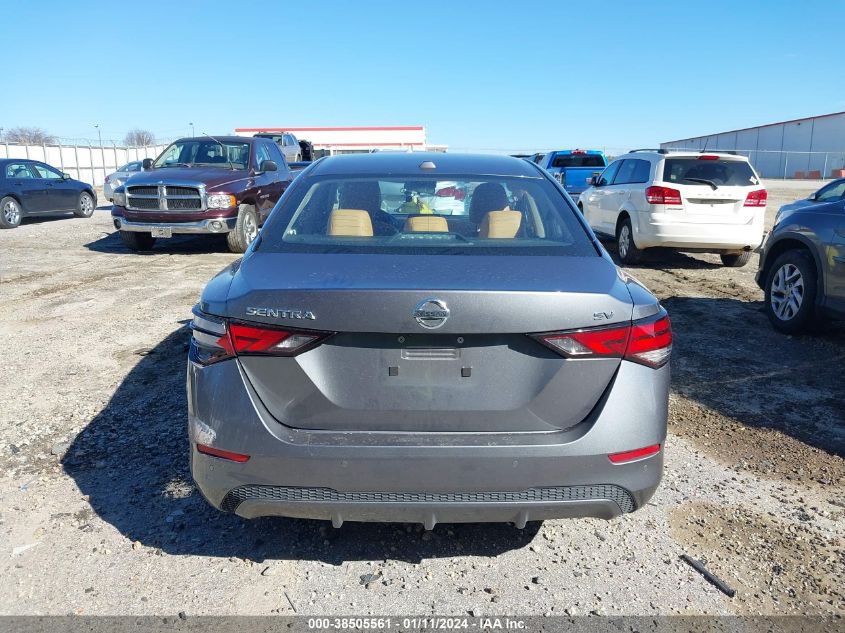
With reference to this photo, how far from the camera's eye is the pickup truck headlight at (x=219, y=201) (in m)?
11.2

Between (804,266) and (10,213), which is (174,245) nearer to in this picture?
(10,213)

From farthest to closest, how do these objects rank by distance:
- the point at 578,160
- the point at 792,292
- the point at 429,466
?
the point at 578,160
the point at 792,292
the point at 429,466

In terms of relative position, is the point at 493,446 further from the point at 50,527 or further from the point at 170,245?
the point at 170,245

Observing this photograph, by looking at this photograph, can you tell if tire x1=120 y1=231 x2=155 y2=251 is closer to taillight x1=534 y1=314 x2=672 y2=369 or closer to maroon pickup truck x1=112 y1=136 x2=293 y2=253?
maroon pickup truck x1=112 y1=136 x2=293 y2=253

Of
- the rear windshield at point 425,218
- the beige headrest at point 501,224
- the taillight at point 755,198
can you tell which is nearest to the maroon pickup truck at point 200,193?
the taillight at point 755,198

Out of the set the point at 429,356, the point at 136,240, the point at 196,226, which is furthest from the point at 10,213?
the point at 429,356

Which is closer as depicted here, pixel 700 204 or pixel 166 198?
pixel 700 204

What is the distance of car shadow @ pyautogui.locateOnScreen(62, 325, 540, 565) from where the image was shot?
9.93ft

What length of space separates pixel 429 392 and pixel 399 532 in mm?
1071

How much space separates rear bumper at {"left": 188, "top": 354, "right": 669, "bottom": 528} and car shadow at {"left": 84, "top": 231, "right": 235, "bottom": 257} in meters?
10.1

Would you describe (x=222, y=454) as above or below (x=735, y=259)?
above

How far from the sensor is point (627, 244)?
35.6 ft

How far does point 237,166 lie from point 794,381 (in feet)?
32.6

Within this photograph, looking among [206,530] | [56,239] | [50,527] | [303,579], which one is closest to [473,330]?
[303,579]
